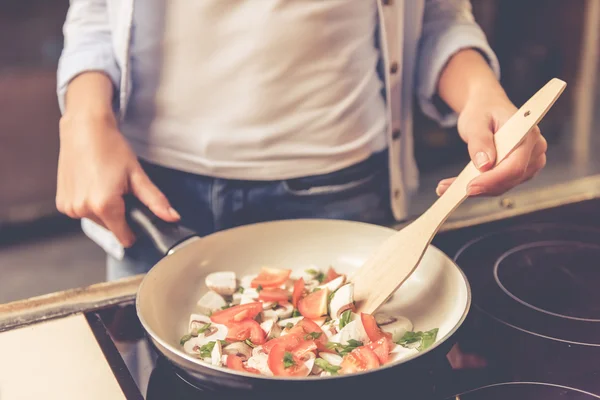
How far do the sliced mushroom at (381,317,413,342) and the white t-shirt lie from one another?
0.28 metres

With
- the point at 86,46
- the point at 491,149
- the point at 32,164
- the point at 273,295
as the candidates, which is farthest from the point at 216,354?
the point at 32,164

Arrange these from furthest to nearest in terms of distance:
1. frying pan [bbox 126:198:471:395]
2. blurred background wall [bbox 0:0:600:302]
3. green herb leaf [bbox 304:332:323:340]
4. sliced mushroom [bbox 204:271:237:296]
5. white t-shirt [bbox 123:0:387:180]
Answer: blurred background wall [bbox 0:0:600:302]
white t-shirt [bbox 123:0:387:180]
sliced mushroom [bbox 204:271:237:296]
green herb leaf [bbox 304:332:323:340]
frying pan [bbox 126:198:471:395]

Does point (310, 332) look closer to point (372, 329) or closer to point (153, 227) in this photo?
point (372, 329)

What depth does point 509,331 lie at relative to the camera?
631 millimetres

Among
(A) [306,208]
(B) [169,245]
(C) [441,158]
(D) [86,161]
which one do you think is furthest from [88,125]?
(C) [441,158]

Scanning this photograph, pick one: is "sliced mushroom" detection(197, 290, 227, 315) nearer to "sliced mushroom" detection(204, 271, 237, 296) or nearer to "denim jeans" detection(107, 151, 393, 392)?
"sliced mushroom" detection(204, 271, 237, 296)

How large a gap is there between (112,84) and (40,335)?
35 cm

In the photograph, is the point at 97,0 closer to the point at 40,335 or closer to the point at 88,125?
the point at 88,125

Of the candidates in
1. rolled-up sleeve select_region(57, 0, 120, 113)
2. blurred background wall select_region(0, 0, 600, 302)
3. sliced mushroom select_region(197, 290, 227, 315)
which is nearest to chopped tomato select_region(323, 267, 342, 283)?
sliced mushroom select_region(197, 290, 227, 315)

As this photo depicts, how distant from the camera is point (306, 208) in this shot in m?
0.87

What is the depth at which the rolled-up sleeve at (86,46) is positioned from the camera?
0.83 meters

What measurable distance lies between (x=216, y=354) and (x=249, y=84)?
37cm

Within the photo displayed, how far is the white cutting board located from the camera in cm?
55

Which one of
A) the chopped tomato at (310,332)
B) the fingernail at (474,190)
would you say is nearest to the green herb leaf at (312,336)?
the chopped tomato at (310,332)
